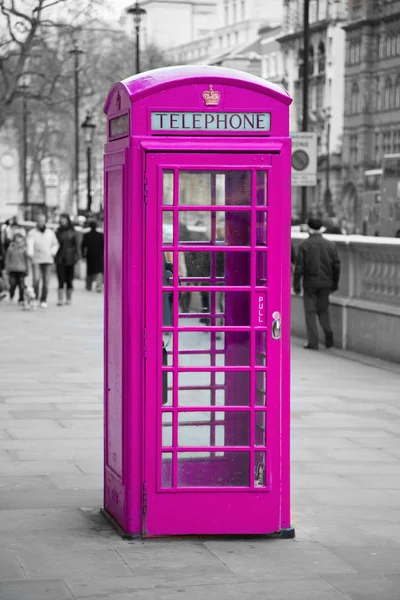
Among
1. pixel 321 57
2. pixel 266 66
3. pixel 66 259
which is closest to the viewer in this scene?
pixel 66 259

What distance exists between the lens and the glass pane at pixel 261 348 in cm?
635

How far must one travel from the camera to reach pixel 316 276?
1584 cm

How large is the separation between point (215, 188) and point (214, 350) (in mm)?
826

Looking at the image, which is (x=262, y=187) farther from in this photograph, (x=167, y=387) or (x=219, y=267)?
(x=167, y=387)

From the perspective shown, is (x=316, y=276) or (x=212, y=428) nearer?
(x=212, y=428)

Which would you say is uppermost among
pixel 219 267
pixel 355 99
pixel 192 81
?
pixel 355 99

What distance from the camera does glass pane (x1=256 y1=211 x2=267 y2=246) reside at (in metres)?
6.25

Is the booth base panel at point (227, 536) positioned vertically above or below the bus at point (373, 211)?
below

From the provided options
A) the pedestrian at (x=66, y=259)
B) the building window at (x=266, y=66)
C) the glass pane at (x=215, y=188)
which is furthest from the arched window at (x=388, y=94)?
the glass pane at (x=215, y=188)

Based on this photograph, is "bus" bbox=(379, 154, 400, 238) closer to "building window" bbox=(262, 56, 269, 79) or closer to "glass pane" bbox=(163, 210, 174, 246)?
"glass pane" bbox=(163, 210, 174, 246)

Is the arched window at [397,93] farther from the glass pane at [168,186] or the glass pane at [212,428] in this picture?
the glass pane at [168,186]

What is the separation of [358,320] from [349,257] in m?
0.89

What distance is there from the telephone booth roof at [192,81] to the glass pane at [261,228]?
55cm

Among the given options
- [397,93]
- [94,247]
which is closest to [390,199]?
[94,247]
